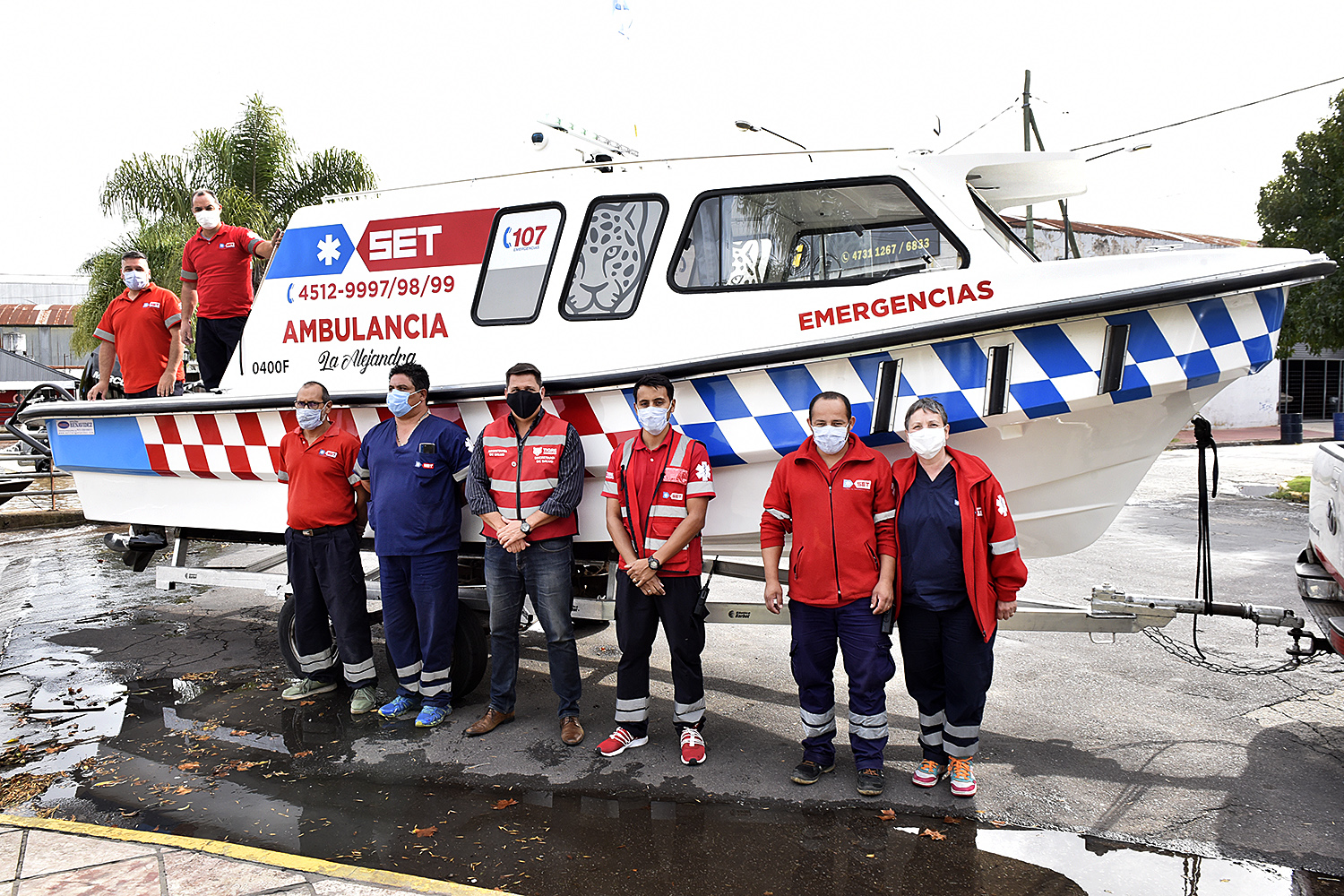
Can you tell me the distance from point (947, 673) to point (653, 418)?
1.51m

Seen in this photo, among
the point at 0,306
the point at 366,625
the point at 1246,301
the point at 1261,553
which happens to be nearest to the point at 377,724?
the point at 366,625

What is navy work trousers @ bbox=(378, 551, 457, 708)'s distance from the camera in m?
4.19

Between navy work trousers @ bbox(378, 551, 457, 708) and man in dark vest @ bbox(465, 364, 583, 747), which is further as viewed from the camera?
navy work trousers @ bbox(378, 551, 457, 708)

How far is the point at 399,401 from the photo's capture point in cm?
414

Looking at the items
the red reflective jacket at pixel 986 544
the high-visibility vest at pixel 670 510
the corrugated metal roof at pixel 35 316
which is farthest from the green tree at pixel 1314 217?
the corrugated metal roof at pixel 35 316

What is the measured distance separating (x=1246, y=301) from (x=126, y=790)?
185 inches

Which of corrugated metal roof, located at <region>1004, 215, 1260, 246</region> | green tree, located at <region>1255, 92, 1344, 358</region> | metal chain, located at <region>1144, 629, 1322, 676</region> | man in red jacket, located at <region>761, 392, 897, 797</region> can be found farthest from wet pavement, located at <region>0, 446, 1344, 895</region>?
corrugated metal roof, located at <region>1004, 215, 1260, 246</region>

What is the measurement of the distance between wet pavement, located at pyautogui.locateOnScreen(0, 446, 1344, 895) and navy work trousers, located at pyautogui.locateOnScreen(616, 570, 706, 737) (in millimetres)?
198

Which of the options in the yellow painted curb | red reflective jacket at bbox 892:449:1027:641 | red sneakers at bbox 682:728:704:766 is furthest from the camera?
red sneakers at bbox 682:728:704:766

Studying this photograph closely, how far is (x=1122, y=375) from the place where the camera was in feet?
11.2

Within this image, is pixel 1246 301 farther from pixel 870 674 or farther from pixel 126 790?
pixel 126 790

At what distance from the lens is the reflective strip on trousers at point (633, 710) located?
395cm

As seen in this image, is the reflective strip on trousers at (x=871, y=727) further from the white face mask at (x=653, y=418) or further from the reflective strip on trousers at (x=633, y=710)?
the white face mask at (x=653, y=418)

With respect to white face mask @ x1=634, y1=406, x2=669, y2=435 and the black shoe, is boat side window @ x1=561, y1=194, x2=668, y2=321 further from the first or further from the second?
the black shoe
